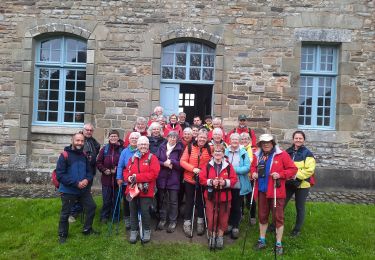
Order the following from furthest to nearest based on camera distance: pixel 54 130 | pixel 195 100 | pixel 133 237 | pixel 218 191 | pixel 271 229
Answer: pixel 195 100
pixel 54 130
pixel 271 229
pixel 133 237
pixel 218 191

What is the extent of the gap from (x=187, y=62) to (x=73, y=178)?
5326mm

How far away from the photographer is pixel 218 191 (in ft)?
17.9

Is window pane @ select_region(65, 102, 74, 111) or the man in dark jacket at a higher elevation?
window pane @ select_region(65, 102, 74, 111)

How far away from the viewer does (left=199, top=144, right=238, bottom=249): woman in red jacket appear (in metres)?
5.38

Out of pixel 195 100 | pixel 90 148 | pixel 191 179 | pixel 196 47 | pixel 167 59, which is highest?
pixel 196 47

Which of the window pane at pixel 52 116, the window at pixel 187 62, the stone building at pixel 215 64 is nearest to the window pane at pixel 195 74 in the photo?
the window at pixel 187 62

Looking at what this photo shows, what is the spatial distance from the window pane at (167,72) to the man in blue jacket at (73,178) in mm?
4672

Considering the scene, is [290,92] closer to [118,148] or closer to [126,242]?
[118,148]

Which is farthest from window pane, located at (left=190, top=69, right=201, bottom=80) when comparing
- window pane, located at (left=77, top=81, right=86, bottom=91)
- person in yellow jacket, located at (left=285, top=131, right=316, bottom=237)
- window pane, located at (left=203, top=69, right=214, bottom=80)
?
person in yellow jacket, located at (left=285, top=131, right=316, bottom=237)

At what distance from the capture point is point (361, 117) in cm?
959

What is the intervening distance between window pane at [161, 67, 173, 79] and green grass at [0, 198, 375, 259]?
15.1 ft

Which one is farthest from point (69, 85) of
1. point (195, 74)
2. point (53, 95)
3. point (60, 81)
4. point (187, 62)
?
point (195, 74)

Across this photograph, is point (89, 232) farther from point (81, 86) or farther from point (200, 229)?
point (81, 86)

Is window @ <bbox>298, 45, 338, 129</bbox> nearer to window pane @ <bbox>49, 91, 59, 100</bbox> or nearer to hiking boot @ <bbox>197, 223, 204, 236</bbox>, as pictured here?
hiking boot @ <bbox>197, 223, 204, 236</bbox>
